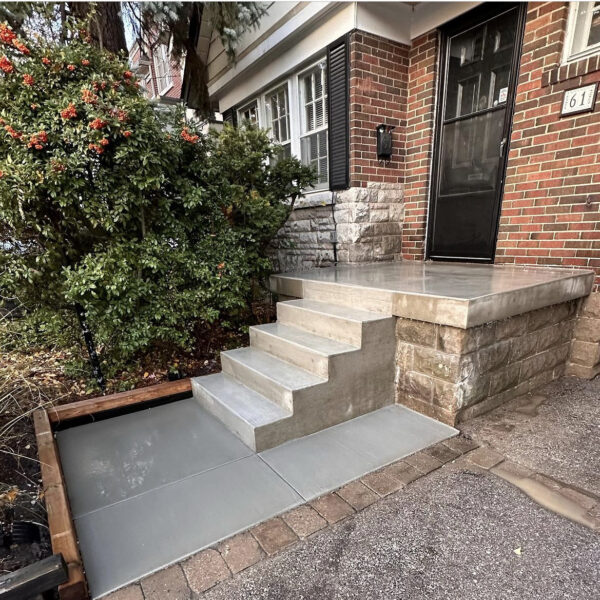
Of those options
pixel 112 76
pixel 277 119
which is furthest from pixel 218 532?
pixel 277 119

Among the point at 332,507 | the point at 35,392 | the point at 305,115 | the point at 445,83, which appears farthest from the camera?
the point at 305,115

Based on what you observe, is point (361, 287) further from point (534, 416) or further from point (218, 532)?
point (218, 532)

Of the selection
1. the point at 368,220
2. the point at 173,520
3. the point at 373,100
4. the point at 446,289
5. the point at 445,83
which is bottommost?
the point at 173,520

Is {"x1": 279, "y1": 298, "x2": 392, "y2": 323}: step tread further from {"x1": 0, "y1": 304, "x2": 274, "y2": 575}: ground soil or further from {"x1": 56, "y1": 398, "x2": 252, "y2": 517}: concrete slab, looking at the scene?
{"x1": 56, "y1": 398, "x2": 252, "y2": 517}: concrete slab

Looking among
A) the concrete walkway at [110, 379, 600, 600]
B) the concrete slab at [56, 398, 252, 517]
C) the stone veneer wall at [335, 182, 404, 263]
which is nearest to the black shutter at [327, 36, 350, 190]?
the stone veneer wall at [335, 182, 404, 263]

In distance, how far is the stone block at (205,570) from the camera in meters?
1.29

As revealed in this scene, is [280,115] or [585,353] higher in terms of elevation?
[280,115]

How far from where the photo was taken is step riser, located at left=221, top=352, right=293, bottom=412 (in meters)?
2.18

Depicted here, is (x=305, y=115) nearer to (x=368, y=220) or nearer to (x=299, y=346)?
(x=368, y=220)

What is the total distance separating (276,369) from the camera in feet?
8.07

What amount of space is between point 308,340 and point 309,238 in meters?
2.31

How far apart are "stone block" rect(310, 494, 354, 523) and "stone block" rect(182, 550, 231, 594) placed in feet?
1.52

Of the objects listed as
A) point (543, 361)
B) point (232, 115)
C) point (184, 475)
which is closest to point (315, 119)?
point (232, 115)

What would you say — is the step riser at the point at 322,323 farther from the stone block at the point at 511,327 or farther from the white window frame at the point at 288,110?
the white window frame at the point at 288,110
